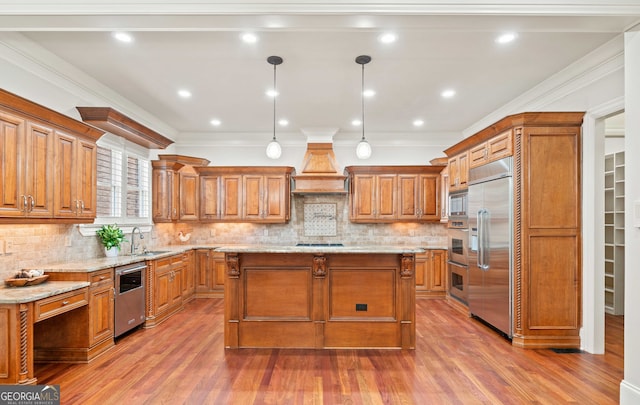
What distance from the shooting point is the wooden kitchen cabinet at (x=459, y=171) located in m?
5.10

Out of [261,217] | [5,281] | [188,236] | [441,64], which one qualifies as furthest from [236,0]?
[188,236]

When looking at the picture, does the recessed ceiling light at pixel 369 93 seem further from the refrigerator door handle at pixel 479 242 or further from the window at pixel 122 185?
the window at pixel 122 185

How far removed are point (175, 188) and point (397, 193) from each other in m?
4.07

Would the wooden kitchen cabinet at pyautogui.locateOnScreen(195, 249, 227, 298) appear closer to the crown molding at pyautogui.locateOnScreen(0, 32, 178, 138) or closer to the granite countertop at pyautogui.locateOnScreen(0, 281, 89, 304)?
the crown molding at pyautogui.locateOnScreen(0, 32, 178, 138)

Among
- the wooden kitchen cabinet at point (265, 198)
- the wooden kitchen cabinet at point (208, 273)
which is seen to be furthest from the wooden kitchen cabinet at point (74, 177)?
the wooden kitchen cabinet at point (265, 198)

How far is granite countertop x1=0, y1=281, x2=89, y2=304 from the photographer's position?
266cm

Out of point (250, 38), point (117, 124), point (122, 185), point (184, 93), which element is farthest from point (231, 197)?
point (250, 38)

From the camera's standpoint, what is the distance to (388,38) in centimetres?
319

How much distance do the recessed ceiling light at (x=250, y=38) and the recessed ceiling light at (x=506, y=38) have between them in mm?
2248

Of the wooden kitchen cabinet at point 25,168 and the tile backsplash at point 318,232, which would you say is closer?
the wooden kitchen cabinet at point 25,168

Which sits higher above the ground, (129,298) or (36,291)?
(36,291)

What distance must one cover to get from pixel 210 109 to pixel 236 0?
10.6 ft

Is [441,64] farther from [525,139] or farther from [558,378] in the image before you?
[558,378]

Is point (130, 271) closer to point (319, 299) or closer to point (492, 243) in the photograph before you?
point (319, 299)
